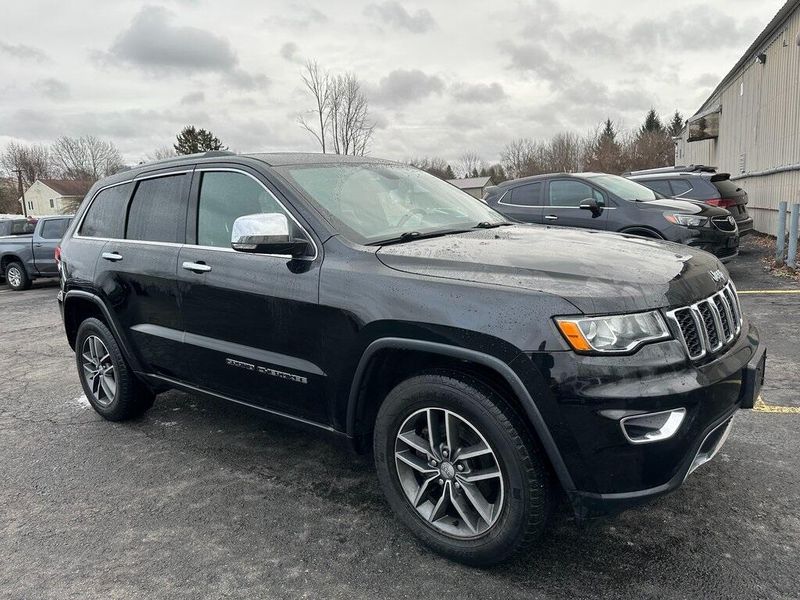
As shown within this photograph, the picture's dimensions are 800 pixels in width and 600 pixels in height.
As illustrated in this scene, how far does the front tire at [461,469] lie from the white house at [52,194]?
256 ft

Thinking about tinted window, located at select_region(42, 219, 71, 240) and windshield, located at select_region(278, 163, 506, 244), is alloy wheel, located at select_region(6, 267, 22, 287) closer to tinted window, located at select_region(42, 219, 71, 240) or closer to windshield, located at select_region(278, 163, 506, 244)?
tinted window, located at select_region(42, 219, 71, 240)

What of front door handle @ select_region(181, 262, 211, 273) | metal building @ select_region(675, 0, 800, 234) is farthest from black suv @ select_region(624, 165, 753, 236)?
front door handle @ select_region(181, 262, 211, 273)

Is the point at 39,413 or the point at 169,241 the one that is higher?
the point at 169,241

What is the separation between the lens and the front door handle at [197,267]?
3.34 meters

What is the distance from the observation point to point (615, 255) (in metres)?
2.62

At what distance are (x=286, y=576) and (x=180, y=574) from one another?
0.47m

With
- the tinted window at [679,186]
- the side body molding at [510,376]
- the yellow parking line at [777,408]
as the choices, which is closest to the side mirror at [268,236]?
the side body molding at [510,376]

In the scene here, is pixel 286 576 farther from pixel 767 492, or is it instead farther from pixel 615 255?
pixel 767 492

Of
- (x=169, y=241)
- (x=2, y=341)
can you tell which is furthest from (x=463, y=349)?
(x=2, y=341)

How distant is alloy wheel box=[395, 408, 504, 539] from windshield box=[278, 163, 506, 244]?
0.95 m

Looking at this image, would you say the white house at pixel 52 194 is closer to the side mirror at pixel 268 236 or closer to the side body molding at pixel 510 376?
the side mirror at pixel 268 236

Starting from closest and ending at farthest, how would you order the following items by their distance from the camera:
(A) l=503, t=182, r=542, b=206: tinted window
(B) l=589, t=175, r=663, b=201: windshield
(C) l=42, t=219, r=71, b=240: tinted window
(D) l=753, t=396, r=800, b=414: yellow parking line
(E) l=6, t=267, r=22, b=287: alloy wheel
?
(D) l=753, t=396, r=800, b=414: yellow parking line, (B) l=589, t=175, r=663, b=201: windshield, (A) l=503, t=182, r=542, b=206: tinted window, (C) l=42, t=219, r=71, b=240: tinted window, (E) l=6, t=267, r=22, b=287: alloy wheel

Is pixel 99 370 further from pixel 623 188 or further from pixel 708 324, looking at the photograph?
pixel 623 188

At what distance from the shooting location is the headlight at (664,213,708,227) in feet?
26.0
